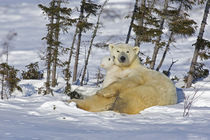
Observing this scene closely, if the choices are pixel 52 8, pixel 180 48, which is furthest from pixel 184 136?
pixel 180 48

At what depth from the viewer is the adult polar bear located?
207 inches

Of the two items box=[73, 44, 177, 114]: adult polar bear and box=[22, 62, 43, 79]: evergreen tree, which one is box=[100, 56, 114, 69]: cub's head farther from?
box=[22, 62, 43, 79]: evergreen tree

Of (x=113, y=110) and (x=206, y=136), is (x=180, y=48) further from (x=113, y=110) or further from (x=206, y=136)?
(x=206, y=136)

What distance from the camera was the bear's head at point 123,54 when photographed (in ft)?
19.3

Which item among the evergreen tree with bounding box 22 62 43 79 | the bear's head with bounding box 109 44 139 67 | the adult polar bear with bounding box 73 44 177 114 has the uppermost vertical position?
the bear's head with bounding box 109 44 139 67

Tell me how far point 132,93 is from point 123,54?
0.88 meters

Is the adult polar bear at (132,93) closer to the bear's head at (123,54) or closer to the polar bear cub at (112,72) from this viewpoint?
the bear's head at (123,54)

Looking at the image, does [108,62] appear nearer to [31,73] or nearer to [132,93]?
[132,93]

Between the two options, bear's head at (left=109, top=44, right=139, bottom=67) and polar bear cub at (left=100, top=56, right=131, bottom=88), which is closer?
bear's head at (left=109, top=44, right=139, bottom=67)

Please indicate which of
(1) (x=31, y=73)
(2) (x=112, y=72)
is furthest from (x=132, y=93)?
(1) (x=31, y=73)

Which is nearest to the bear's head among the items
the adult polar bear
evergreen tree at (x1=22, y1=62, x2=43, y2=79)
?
the adult polar bear

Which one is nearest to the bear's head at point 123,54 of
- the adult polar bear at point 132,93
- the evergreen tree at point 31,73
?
the adult polar bear at point 132,93

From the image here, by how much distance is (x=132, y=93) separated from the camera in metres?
5.35

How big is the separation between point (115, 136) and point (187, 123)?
1331mm
